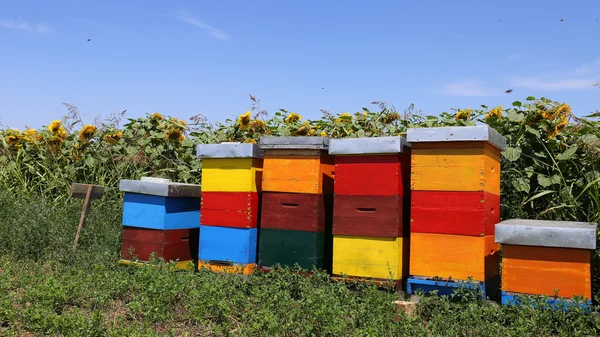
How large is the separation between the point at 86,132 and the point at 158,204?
345 centimetres

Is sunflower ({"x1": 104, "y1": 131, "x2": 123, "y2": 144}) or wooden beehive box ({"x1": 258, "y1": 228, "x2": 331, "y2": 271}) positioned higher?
sunflower ({"x1": 104, "y1": 131, "x2": 123, "y2": 144})

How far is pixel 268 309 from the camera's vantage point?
3.90 m

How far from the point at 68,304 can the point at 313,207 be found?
2204mm

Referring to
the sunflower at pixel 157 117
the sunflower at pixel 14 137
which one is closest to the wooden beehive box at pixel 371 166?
the sunflower at pixel 157 117

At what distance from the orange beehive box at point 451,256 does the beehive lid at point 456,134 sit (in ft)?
2.47

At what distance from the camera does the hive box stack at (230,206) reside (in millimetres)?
5207

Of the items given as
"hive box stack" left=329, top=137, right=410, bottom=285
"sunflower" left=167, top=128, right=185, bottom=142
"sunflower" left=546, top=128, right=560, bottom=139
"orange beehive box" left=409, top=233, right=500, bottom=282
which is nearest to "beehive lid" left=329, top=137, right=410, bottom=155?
"hive box stack" left=329, top=137, right=410, bottom=285

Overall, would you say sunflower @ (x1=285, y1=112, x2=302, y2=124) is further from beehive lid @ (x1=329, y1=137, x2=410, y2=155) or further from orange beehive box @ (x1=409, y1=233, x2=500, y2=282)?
orange beehive box @ (x1=409, y1=233, x2=500, y2=282)

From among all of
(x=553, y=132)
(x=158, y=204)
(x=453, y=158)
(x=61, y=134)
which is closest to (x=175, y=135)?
(x=61, y=134)

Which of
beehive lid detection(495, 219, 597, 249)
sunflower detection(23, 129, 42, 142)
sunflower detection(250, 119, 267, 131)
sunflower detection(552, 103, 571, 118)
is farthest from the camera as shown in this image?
sunflower detection(23, 129, 42, 142)

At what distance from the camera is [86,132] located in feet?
27.4

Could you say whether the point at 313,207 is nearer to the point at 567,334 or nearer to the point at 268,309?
the point at 268,309

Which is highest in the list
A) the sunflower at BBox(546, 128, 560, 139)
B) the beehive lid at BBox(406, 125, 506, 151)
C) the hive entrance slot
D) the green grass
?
Result: the sunflower at BBox(546, 128, 560, 139)

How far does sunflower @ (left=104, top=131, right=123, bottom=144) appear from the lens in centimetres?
838
